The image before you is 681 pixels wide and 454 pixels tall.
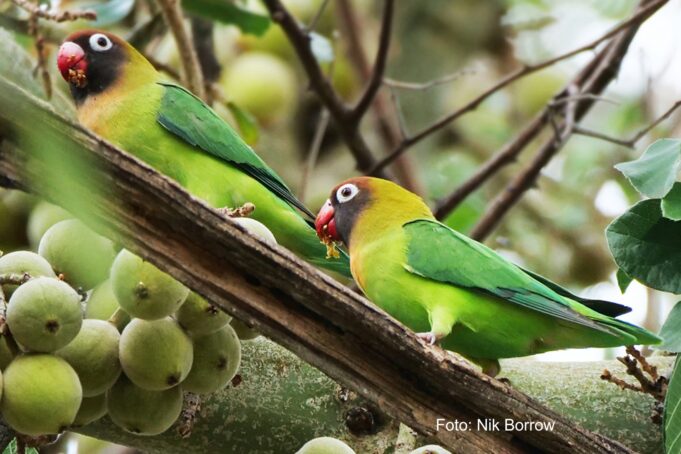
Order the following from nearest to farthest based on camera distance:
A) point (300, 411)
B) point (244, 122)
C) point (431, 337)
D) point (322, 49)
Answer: point (300, 411), point (431, 337), point (244, 122), point (322, 49)

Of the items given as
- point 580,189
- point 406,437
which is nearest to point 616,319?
point 406,437

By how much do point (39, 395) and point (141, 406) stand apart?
241mm

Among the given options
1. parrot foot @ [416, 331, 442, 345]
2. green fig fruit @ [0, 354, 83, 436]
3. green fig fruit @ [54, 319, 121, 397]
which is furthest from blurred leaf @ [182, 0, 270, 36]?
green fig fruit @ [0, 354, 83, 436]

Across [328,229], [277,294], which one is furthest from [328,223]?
[277,294]

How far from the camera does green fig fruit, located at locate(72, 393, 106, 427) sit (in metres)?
2.05

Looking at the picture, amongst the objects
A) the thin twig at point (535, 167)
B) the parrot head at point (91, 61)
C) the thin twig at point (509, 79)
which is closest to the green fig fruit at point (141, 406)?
the parrot head at point (91, 61)

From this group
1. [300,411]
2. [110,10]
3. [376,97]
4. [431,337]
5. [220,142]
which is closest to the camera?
[300,411]

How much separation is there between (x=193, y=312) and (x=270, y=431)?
493 mm

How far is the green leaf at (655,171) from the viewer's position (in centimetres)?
214

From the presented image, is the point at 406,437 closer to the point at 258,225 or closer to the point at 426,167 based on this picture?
the point at 258,225

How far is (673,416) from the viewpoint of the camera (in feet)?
7.32

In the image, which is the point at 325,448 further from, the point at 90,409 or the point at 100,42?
the point at 100,42

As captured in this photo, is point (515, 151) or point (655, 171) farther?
point (515, 151)

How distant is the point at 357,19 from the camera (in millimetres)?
4734
